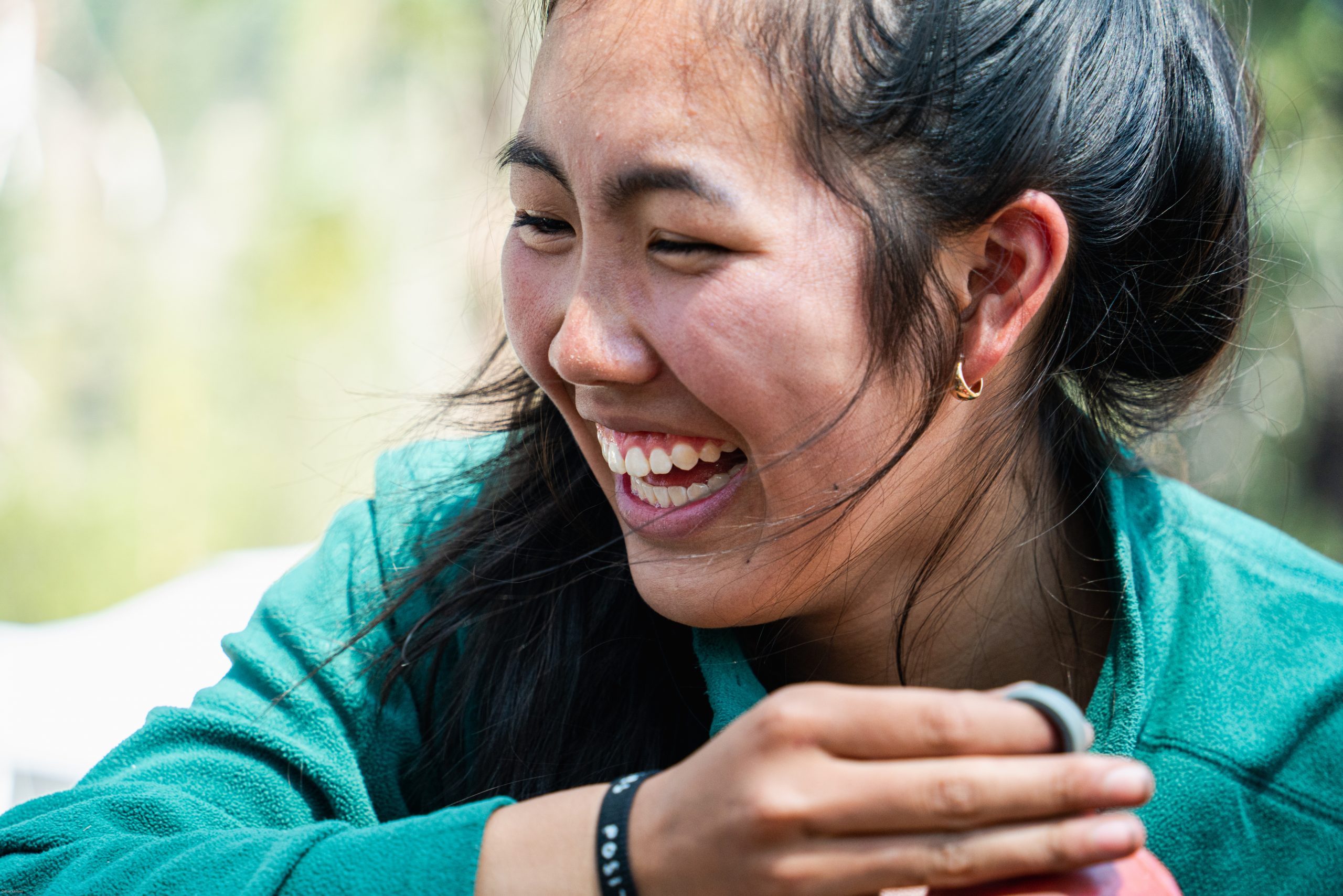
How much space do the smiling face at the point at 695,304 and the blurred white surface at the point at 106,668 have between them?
55.5 inches

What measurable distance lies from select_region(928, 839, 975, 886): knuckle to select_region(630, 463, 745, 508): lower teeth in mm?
557

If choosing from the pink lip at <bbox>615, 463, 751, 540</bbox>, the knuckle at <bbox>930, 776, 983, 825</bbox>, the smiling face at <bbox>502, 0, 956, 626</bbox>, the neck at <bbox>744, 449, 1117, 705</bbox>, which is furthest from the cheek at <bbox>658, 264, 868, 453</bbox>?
the knuckle at <bbox>930, 776, 983, 825</bbox>

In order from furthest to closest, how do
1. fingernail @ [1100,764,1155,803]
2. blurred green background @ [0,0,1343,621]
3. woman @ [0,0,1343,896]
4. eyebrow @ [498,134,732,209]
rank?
1. blurred green background @ [0,0,1343,621]
2. eyebrow @ [498,134,732,209]
3. woman @ [0,0,1343,896]
4. fingernail @ [1100,764,1155,803]

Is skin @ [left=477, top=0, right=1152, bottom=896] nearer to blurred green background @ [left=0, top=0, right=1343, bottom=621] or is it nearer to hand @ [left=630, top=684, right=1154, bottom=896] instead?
hand @ [left=630, top=684, right=1154, bottom=896]

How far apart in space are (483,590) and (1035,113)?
98cm

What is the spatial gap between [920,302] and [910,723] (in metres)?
0.54

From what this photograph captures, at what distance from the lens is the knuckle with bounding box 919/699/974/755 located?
0.97 metres

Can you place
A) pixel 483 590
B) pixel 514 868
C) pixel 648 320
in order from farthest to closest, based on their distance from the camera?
pixel 483 590 → pixel 648 320 → pixel 514 868

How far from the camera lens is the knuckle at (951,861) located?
38.5 inches

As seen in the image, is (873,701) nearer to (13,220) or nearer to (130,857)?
(130,857)

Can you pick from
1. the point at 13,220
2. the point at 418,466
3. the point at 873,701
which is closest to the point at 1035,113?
the point at 873,701

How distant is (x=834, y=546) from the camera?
1.47 metres

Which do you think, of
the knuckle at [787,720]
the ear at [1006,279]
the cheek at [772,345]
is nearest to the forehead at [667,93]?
the cheek at [772,345]

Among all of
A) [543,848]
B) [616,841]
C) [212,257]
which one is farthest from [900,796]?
[212,257]
